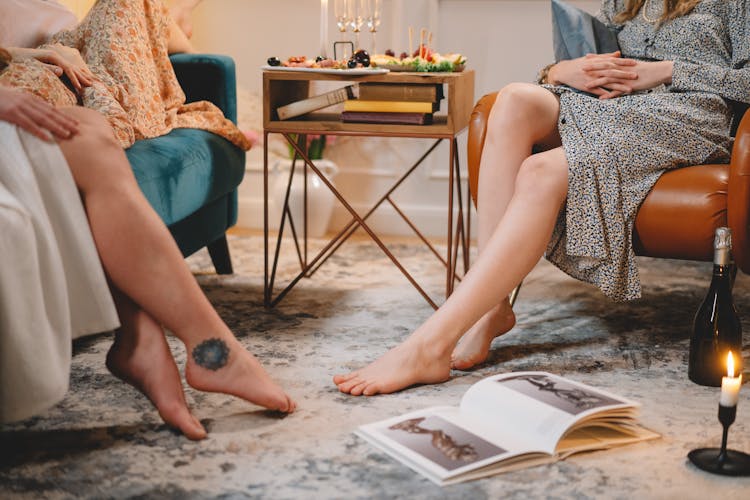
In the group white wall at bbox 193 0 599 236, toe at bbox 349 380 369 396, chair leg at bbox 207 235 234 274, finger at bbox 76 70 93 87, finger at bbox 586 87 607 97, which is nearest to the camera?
toe at bbox 349 380 369 396

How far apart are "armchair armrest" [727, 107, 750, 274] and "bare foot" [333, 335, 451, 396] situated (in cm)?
68

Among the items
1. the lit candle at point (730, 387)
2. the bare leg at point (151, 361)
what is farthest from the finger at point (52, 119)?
the lit candle at point (730, 387)

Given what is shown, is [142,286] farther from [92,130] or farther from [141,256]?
[92,130]

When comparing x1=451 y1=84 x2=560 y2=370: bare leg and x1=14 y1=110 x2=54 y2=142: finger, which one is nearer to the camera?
x1=14 y1=110 x2=54 y2=142: finger

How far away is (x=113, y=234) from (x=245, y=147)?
1.28 metres

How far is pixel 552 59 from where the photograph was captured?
11.2 feet

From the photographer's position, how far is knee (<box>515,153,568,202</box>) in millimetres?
1916

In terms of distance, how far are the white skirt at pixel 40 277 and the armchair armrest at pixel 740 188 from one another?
1.29 m

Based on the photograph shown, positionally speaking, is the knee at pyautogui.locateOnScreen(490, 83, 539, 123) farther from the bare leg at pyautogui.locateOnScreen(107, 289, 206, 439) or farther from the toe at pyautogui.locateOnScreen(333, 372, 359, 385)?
the bare leg at pyautogui.locateOnScreen(107, 289, 206, 439)

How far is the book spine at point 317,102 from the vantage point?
243cm

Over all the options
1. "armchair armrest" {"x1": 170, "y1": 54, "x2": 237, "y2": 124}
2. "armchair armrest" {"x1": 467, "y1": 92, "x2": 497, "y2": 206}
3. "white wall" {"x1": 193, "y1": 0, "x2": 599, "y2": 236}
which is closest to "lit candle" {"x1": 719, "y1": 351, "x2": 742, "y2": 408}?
"armchair armrest" {"x1": 467, "y1": 92, "x2": 497, "y2": 206}

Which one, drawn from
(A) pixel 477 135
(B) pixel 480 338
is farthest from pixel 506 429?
(A) pixel 477 135

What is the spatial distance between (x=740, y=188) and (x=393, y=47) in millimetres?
1792

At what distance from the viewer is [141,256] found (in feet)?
5.04
